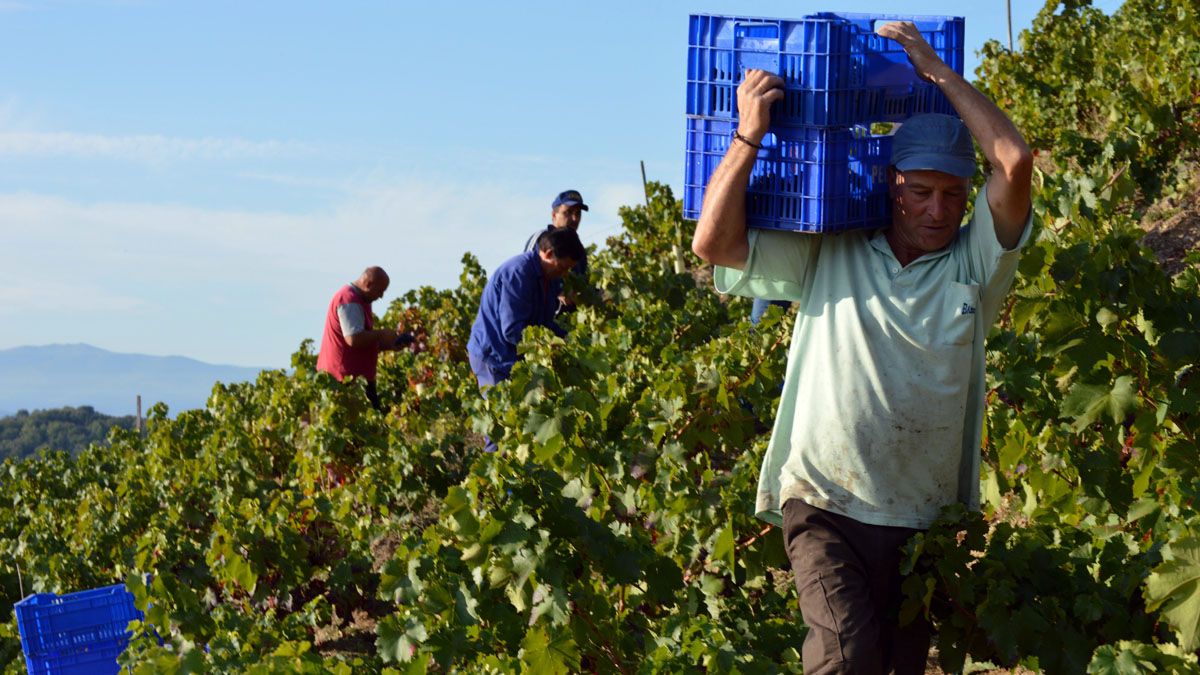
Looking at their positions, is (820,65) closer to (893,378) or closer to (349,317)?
(893,378)

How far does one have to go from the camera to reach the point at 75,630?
6301 mm

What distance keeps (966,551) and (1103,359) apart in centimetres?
106

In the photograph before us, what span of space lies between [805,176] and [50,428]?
175 ft

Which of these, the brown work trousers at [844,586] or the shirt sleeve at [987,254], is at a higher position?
the shirt sleeve at [987,254]

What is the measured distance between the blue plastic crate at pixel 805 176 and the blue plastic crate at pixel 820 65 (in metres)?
0.05

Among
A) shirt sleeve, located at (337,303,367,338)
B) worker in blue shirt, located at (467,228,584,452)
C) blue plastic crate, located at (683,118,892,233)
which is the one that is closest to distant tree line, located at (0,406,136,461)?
shirt sleeve, located at (337,303,367,338)

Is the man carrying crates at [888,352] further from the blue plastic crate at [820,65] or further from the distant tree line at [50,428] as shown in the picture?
the distant tree line at [50,428]

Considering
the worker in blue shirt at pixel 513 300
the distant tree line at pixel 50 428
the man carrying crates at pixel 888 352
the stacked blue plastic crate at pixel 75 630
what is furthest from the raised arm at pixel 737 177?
the distant tree line at pixel 50 428

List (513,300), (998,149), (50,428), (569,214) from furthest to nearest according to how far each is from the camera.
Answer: (50,428) → (569,214) → (513,300) → (998,149)

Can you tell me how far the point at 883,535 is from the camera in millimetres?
3334

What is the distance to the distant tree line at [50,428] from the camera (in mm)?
50031

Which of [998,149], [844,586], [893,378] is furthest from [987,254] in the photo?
[844,586]

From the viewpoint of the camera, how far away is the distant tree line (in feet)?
164

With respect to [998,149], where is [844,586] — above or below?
below
